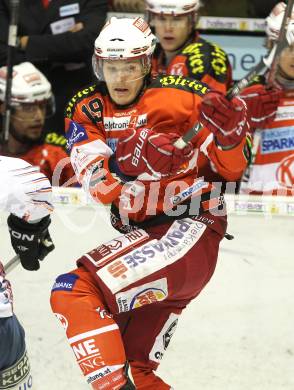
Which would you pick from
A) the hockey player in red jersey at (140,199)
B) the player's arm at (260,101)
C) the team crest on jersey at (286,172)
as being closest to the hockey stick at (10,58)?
the player's arm at (260,101)

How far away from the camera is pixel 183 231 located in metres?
3.49

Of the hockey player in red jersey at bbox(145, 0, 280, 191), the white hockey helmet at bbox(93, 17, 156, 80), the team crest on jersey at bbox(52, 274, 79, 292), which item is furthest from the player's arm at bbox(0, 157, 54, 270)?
the hockey player in red jersey at bbox(145, 0, 280, 191)

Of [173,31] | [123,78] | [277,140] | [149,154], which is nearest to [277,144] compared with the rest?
[277,140]

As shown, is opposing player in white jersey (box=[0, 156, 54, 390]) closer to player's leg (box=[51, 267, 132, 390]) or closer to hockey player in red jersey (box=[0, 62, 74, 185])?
player's leg (box=[51, 267, 132, 390])

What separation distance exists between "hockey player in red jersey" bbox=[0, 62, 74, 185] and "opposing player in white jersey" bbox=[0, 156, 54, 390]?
5.97 feet

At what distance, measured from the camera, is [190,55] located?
5.01 m

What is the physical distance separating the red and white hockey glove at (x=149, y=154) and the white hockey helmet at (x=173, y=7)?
1.94 m

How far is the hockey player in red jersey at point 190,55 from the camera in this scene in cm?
492

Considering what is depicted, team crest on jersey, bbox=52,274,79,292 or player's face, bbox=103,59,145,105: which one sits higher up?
player's face, bbox=103,59,145,105

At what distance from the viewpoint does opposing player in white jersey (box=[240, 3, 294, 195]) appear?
4.95 m

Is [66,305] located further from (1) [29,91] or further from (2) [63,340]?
(1) [29,91]

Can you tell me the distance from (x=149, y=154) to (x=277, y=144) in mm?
1886

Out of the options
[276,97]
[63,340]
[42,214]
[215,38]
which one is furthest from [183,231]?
[215,38]

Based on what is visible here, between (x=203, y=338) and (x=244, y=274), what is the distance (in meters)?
0.58
